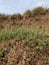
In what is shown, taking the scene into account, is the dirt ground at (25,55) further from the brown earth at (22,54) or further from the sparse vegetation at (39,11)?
the sparse vegetation at (39,11)

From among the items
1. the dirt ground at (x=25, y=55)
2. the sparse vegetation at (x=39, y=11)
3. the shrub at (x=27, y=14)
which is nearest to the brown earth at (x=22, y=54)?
the dirt ground at (x=25, y=55)

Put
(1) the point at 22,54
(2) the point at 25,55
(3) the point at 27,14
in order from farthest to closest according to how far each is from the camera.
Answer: (3) the point at 27,14, (1) the point at 22,54, (2) the point at 25,55

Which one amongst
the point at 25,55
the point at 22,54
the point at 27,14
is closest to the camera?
the point at 25,55

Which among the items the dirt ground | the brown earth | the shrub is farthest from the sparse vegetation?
the dirt ground

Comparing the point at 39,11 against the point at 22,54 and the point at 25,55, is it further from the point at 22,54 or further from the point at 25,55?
the point at 25,55

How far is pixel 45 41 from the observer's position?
32.6 ft

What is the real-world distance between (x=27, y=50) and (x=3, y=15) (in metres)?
5.52

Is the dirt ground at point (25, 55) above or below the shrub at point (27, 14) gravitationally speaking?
below

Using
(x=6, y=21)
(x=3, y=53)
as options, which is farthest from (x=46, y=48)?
(x=6, y=21)

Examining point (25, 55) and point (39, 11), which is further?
point (39, 11)

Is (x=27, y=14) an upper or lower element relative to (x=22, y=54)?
upper

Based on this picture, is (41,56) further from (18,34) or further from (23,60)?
(18,34)

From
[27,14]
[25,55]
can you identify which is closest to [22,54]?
[25,55]

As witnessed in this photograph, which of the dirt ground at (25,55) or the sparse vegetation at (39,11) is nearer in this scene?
the dirt ground at (25,55)
